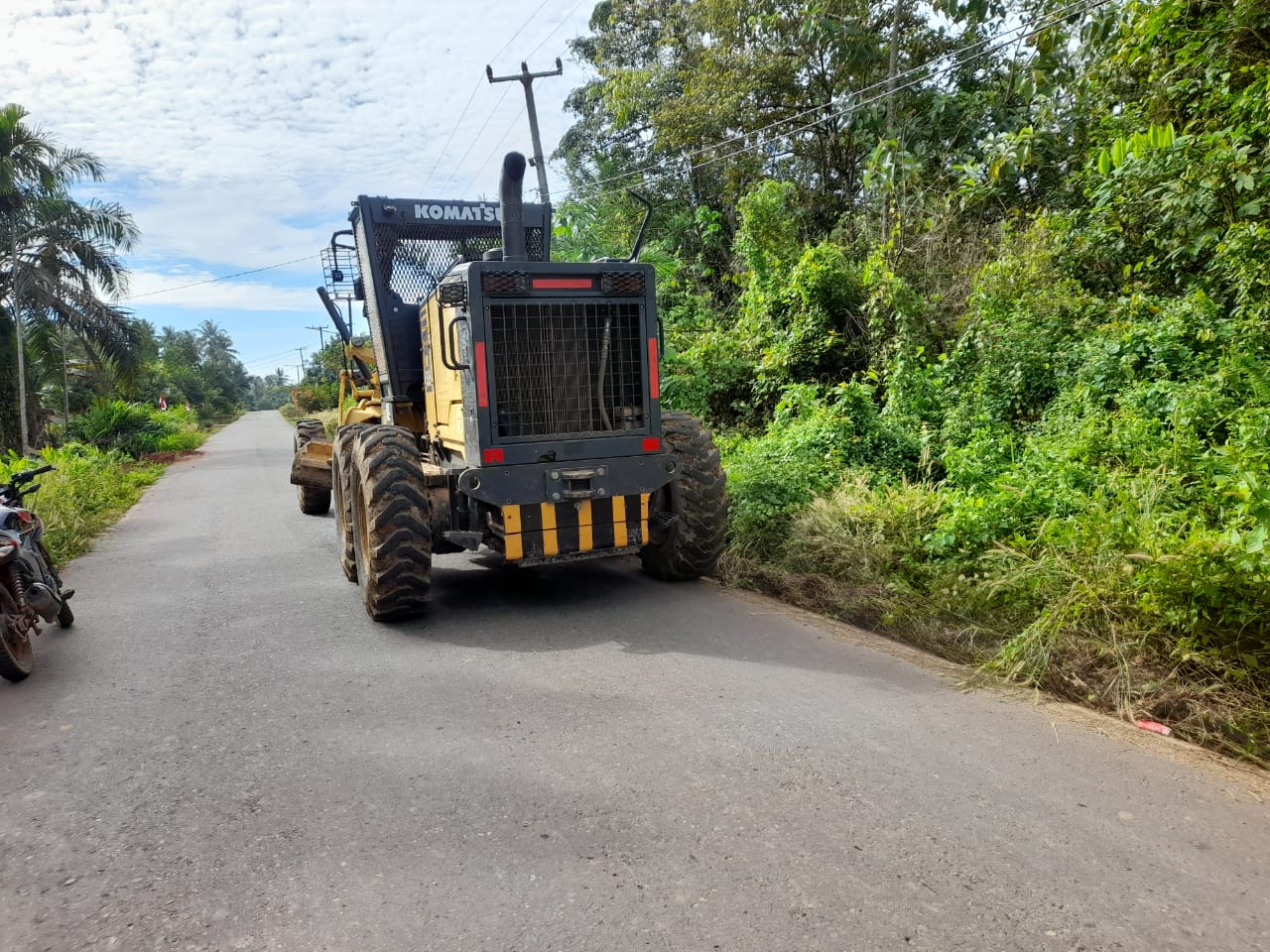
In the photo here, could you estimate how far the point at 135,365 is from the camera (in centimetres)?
2247

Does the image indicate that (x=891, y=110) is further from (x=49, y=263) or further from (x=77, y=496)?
(x=49, y=263)

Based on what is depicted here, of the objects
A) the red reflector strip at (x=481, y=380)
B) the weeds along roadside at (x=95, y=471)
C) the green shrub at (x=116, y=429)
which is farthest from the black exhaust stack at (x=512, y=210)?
the green shrub at (x=116, y=429)

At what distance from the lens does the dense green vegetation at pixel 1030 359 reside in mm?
4332

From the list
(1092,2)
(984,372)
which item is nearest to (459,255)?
(984,372)

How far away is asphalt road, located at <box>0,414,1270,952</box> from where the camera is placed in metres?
2.52

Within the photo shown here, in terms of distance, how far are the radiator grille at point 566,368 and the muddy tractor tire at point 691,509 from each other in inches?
20.7

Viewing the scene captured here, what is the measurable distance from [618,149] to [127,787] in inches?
771

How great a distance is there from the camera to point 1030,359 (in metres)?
7.77

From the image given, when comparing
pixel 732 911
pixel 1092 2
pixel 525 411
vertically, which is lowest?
pixel 732 911

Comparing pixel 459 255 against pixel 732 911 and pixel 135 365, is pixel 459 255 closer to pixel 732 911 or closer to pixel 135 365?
pixel 732 911

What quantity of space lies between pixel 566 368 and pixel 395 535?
62.1 inches

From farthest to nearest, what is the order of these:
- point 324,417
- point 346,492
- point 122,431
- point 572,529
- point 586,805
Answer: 1. point 324,417
2. point 122,431
3. point 346,492
4. point 572,529
5. point 586,805

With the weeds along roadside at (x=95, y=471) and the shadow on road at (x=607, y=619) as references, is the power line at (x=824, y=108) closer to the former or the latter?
the shadow on road at (x=607, y=619)

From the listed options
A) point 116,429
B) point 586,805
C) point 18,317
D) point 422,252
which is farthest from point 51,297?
point 586,805
